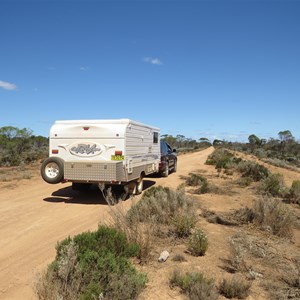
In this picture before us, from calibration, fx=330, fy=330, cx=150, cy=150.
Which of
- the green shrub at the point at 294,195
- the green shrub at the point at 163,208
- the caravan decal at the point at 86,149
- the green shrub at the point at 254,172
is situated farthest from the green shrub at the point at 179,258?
the green shrub at the point at 254,172

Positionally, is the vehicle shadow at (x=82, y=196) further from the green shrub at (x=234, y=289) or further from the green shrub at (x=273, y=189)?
the green shrub at (x=234, y=289)

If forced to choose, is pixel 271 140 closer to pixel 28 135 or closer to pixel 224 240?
pixel 28 135

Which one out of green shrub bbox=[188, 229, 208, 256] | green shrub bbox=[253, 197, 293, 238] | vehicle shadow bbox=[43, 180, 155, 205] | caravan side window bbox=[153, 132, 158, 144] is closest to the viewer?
green shrub bbox=[188, 229, 208, 256]

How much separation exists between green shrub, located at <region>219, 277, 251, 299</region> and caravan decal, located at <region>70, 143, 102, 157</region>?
7.02 m

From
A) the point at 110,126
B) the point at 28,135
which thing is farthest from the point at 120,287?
the point at 28,135

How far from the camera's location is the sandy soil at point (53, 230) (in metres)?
4.86

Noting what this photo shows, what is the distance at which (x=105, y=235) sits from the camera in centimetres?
523

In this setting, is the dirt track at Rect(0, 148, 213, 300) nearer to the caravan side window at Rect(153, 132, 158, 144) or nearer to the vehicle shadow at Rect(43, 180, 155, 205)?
the vehicle shadow at Rect(43, 180, 155, 205)

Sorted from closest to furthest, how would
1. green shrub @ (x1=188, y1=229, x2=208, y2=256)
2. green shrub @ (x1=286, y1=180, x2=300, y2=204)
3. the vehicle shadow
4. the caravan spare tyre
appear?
green shrub @ (x1=188, y1=229, x2=208, y2=256) → the caravan spare tyre → the vehicle shadow → green shrub @ (x1=286, y1=180, x2=300, y2=204)

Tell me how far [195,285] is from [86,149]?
733cm

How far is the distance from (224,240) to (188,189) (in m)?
7.14

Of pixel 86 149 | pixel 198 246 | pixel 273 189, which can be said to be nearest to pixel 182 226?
pixel 198 246

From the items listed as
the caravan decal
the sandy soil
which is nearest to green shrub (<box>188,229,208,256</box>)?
the sandy soil

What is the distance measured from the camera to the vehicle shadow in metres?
11.0
